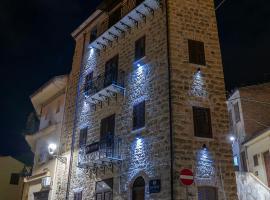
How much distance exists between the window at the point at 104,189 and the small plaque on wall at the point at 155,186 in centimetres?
298

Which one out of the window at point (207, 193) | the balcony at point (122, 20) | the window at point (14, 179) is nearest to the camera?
the window at point (207, 193)

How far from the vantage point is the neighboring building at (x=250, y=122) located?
24875 mm

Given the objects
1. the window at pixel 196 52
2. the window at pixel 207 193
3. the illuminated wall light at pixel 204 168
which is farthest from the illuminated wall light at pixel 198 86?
the window at pixel 207 193

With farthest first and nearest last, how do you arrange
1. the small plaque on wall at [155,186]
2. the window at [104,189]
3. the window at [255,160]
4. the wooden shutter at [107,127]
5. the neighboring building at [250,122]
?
1. the neighboring building at [250,122]
2. the window at [255,160]
3. the wooden shutter at [107,127]
4. the window at [104,189]
5. the small plaque on wall at [155,186]

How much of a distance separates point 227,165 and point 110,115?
22.9 feet

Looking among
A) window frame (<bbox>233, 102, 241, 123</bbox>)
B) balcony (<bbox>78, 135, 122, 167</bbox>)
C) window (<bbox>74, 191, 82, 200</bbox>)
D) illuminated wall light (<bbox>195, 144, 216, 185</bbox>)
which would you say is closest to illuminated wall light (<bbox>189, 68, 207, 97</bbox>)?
illuminated wall light (<bbox>195, 144, 216, 185</bbox>)

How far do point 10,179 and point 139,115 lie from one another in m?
29.3

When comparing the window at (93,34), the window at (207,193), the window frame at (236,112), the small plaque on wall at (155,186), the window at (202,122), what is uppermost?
the window at (93,34)

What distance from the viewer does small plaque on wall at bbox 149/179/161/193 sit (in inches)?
548

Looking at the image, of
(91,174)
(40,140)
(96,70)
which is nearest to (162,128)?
(91,174)

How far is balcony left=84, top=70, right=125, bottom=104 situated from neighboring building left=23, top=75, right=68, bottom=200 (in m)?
4.43

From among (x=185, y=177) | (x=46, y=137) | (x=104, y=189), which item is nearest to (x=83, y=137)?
(x=104, y=189)

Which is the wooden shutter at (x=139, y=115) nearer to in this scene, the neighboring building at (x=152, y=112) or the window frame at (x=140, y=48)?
the neighboring building at (x=152, y=112)

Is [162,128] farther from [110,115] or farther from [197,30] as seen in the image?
[197,30]
